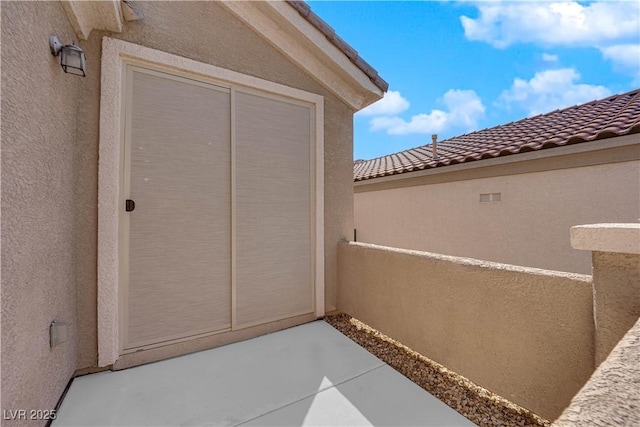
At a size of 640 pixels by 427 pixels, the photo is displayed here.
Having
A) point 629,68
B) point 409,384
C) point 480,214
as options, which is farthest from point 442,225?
point 629,68

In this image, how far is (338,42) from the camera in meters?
5.30

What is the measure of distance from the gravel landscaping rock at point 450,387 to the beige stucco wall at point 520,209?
14.9 feet

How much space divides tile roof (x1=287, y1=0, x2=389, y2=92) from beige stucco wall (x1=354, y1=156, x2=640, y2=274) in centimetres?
415

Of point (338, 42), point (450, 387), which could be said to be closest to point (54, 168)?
point (338, 42)

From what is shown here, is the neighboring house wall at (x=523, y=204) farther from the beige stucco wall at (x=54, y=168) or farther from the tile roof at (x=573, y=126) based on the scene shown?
the beige stucco wall at (x=54, y=168)

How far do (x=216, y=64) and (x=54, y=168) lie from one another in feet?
9.73

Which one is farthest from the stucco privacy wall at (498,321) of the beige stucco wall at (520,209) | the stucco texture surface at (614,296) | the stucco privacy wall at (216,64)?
the beige stucco wall at (520,209)

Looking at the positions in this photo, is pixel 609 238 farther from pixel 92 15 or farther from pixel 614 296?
pixel 92 15

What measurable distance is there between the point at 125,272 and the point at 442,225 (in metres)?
8.60

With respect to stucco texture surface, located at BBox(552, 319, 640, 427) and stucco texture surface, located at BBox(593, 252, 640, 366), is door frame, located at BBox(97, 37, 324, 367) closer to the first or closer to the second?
stucco texture surface, located at BBox(552, 319, 640, 427)

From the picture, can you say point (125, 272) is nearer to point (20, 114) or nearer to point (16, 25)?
point (20, 114)

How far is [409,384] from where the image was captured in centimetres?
347

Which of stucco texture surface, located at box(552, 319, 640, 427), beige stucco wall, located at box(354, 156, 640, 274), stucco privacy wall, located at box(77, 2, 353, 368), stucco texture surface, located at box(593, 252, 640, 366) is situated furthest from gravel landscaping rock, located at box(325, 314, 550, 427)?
beige stucco wall, located at box(354, 156, 640, 274)

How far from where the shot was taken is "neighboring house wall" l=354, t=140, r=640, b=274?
5363mm
